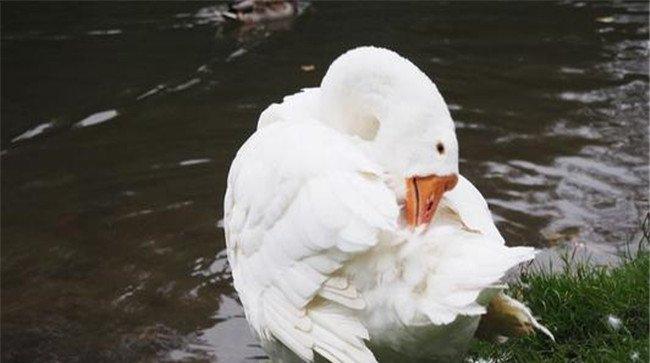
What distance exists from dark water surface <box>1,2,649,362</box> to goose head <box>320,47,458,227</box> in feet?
4.93

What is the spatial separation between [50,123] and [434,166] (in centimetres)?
646

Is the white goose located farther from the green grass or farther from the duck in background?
the duck in background

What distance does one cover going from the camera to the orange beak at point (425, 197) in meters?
3.06

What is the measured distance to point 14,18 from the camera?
554 inches

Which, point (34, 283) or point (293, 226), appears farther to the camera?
point (34, 283)

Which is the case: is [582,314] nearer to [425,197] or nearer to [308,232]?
[425,197]

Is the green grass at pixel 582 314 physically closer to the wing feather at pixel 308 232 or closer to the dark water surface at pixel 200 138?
the wing feather at pixel 308 232

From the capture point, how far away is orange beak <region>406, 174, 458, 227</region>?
3057 mm

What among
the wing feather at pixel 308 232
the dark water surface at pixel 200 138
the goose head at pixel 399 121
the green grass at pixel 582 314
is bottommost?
the dark water surface at pixel 200 138

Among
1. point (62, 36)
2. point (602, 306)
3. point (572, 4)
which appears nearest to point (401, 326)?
point (602, 306)

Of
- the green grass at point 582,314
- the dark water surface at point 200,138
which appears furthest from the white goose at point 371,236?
the dark water surface at point 200,138

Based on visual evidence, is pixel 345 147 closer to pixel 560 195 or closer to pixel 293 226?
pixel 293 226

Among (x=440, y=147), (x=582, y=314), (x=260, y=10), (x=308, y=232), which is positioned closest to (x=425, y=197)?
(x=440, y=147)

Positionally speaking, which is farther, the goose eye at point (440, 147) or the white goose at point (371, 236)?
the goose eye at point (440, 147)
